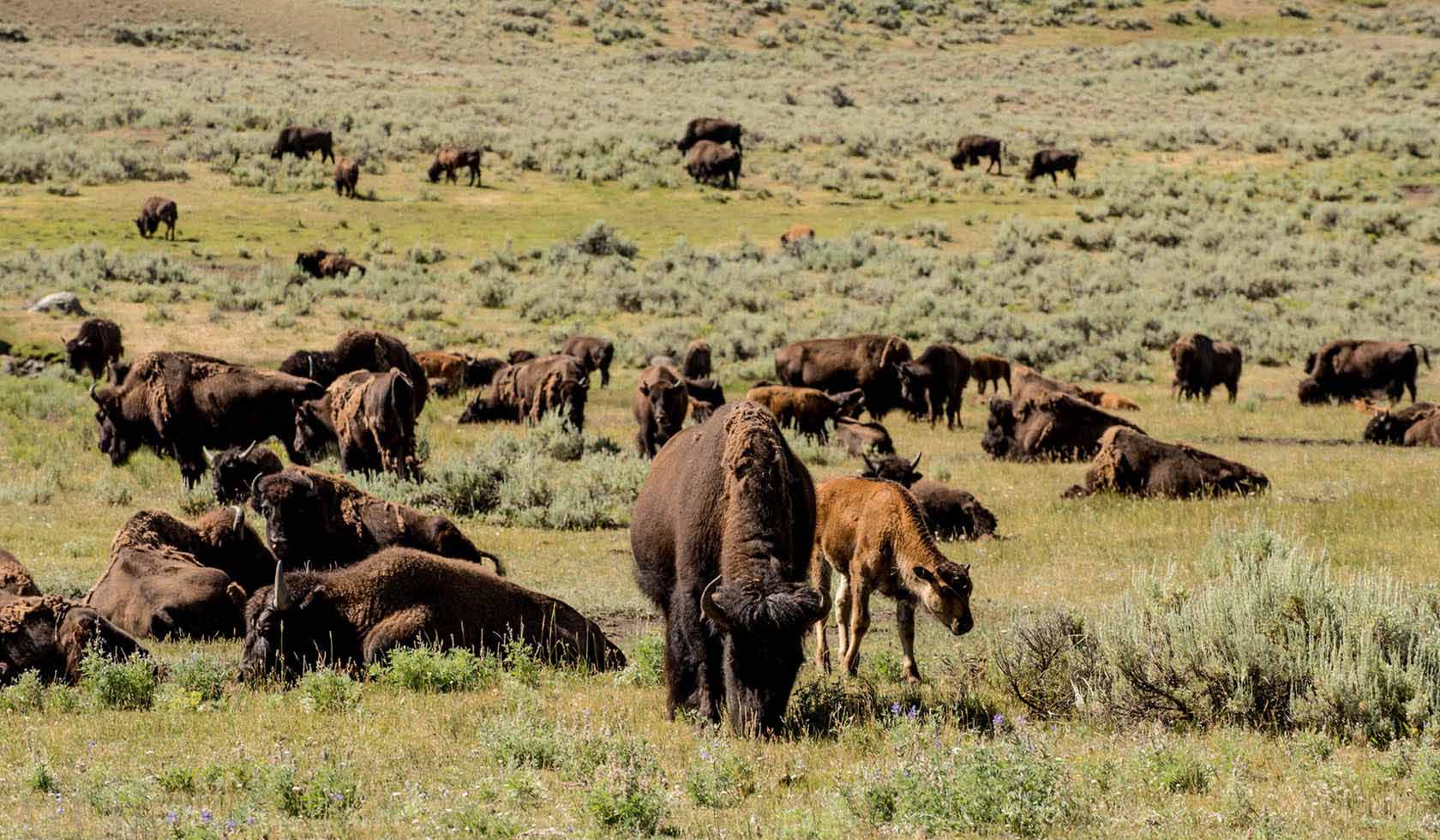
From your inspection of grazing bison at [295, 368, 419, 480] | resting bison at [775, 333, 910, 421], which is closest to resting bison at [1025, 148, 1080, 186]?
resting bison at [775, 333, 910, 421]

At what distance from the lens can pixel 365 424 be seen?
1808 centimetres

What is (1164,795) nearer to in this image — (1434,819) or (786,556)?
(1434,819)

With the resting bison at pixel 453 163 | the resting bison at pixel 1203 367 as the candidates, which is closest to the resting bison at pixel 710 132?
the resting bison at pixel 453 163

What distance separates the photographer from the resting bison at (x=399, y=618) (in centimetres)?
927

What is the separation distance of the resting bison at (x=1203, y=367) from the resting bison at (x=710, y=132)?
3384 centimetres

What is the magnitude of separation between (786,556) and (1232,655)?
2.63 meters

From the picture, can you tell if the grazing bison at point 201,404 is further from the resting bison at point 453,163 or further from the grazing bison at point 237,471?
the resting bison at point 453,163

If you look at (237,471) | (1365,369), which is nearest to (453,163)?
(1365,369)

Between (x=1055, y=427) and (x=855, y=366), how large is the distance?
6527 millimetres

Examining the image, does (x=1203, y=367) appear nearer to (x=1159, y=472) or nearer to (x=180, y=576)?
(x=1159, y=472)

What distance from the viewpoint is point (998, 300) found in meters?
39.8

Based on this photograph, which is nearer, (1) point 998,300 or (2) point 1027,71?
(1) point 998,300

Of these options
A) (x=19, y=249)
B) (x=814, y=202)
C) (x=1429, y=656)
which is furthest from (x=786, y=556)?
(x=814, y=202)

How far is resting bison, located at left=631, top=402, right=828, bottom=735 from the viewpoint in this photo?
714 cm
